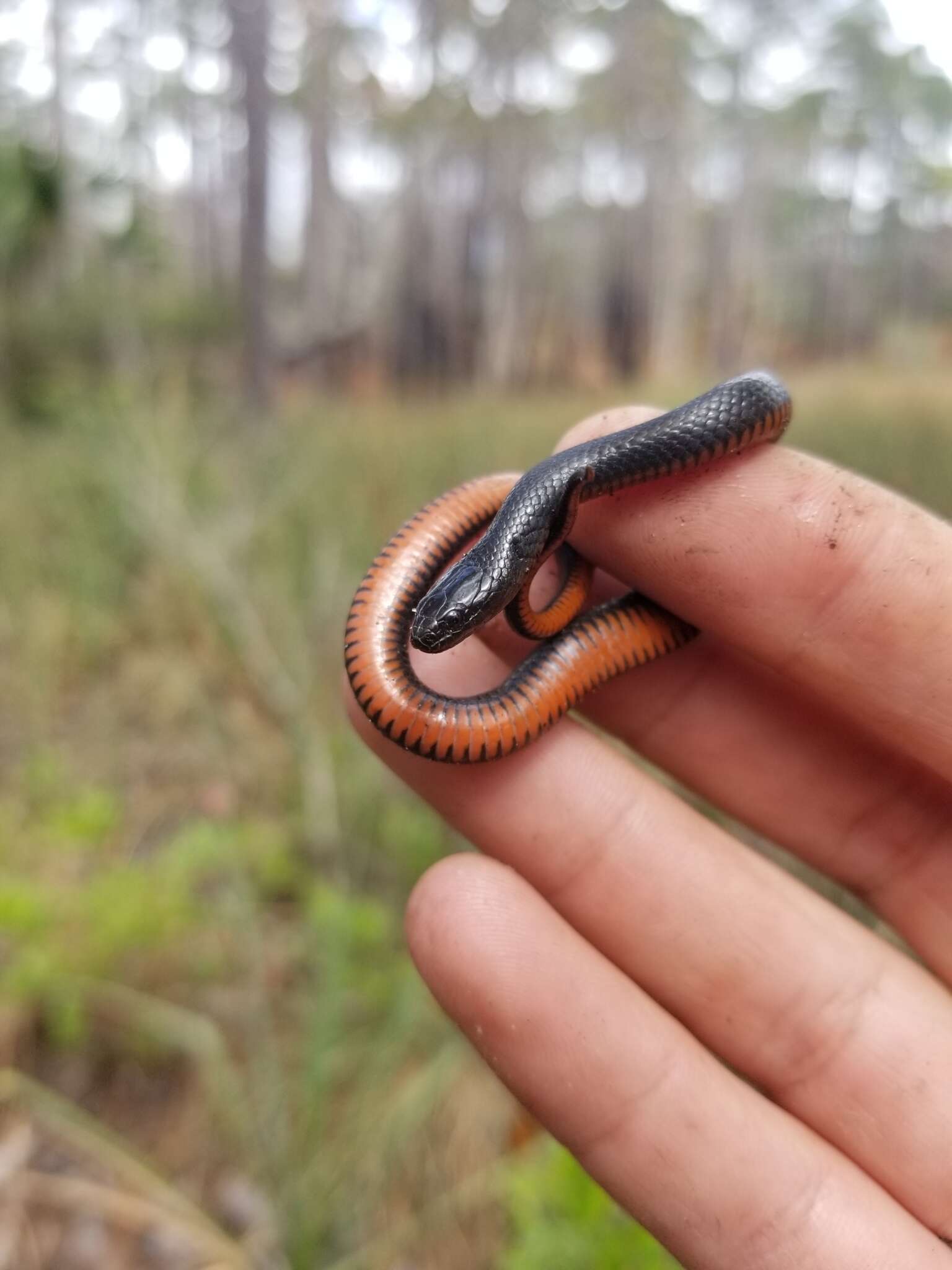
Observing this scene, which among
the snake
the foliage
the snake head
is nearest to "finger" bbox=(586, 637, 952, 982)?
the snake

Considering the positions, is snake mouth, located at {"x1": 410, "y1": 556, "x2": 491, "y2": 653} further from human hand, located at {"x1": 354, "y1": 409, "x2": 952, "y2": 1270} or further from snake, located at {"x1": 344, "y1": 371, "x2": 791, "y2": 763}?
human hand, located at {"x1": 354, "y1": 409, "x2": 952, "y2": 1270}

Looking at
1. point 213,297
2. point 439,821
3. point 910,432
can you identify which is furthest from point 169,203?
point 439,821

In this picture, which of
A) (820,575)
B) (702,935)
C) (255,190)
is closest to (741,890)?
(702,935)

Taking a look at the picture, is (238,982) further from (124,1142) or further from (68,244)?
(68,244)

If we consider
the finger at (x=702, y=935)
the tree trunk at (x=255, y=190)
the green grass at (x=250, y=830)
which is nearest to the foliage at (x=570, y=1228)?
the green grass at (x=250, y=830)

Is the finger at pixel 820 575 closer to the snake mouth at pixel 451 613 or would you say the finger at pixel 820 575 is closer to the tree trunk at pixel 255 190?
the snake mouth at pixel 451 613

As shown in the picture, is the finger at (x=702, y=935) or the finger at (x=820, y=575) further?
the finger at (x=702, y=935)
